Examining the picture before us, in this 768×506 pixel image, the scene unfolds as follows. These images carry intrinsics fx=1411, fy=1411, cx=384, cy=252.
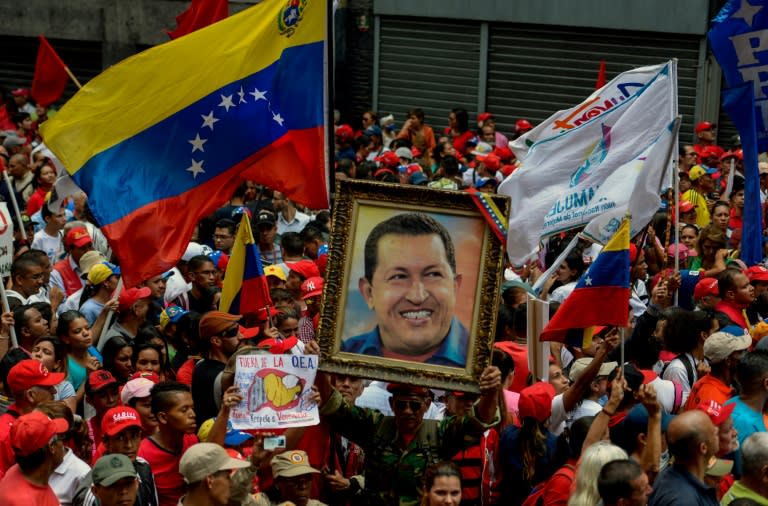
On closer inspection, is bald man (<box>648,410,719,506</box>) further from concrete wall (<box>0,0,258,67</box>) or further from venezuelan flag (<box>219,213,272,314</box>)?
concrete wall (<box>0,0,258,67</box>)

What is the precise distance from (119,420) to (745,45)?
666cm

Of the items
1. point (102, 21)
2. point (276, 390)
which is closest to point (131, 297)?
point (276, 390)

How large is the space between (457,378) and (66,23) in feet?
75.1

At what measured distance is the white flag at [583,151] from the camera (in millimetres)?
10570

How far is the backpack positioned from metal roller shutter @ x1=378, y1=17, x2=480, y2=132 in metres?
18.4

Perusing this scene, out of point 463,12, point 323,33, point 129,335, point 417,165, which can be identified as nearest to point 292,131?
point 323,33

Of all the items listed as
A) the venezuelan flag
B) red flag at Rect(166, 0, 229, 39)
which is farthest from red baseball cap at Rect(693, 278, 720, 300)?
red flag at Rect(166, 0, 229, 39)

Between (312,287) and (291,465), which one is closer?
(291,465)

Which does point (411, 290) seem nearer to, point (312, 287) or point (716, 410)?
point (716, 410)

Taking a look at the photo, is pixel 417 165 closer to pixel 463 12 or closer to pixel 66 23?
pixel 463 12

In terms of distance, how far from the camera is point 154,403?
7.75m

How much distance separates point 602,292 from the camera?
8.02 meters

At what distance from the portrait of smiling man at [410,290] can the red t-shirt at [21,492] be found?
1.64 m

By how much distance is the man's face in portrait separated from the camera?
286 inches
